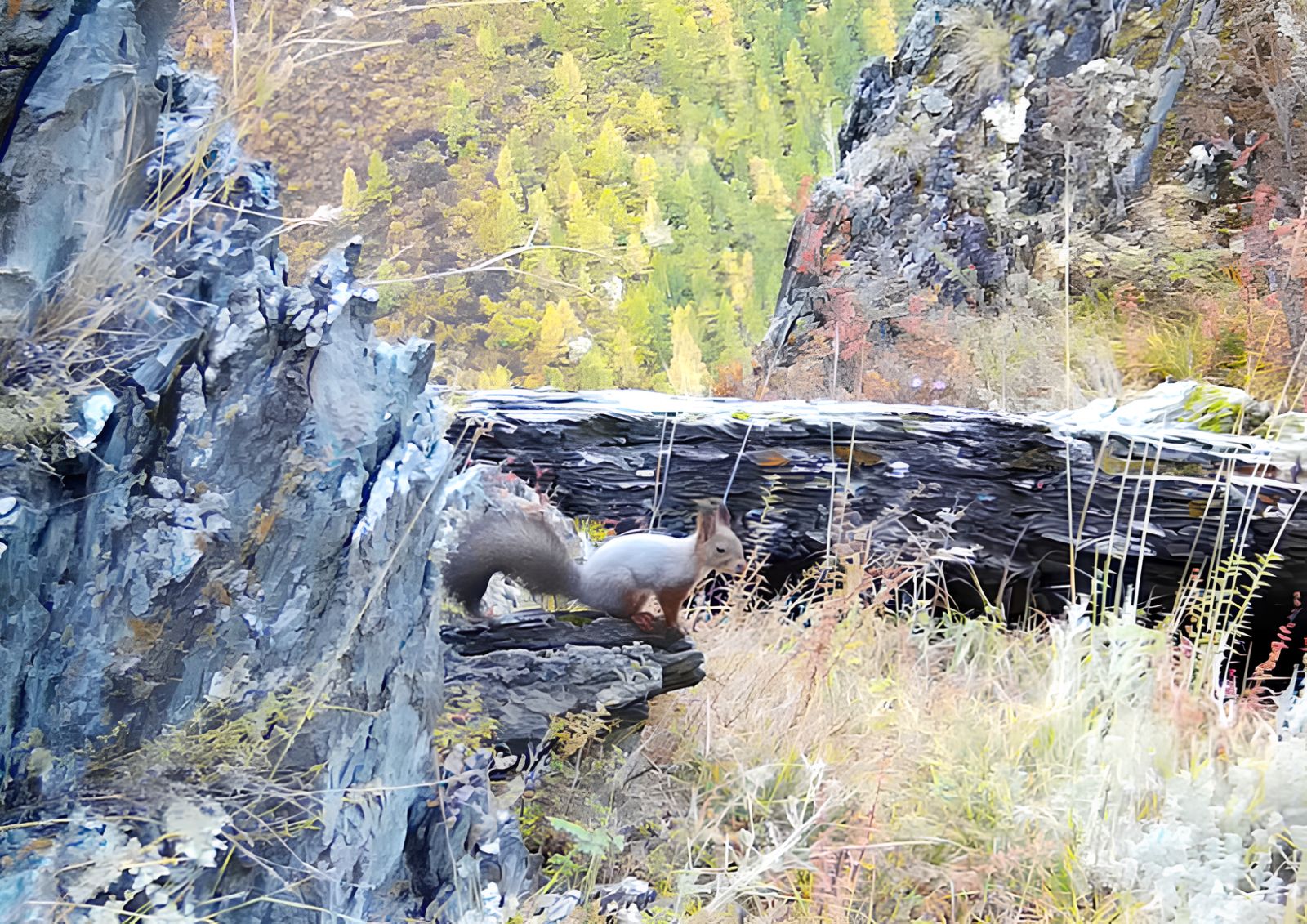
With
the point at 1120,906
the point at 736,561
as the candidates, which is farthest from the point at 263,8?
the point at 1120,906

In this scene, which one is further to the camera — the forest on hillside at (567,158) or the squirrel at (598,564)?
the squirrel at (598,564)

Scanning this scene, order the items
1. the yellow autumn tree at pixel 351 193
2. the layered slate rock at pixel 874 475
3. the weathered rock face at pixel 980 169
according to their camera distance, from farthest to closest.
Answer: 1. the weathered rock face at pixel 980 169
2. the layered slate rock at pixel 874 475
3. the yellow autumn tree at pixel 351 193

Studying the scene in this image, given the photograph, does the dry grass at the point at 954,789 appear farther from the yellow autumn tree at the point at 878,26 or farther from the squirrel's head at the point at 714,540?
the yellow autumn tree at the point at 878,26

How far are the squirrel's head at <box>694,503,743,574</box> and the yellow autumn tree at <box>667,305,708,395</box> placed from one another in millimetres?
2743

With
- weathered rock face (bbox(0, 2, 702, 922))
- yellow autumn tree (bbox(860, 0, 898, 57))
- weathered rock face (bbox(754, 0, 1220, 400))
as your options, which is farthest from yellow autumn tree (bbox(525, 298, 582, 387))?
yellow autumn tree (bbox(860, 0, 898, 57))

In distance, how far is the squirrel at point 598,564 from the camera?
92.0 inches

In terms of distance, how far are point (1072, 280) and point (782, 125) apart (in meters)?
5.28

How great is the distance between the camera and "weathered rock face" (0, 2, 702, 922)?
127 centimetres

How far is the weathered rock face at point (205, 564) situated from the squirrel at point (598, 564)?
2.08 ft

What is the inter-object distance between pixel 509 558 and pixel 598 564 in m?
0.21

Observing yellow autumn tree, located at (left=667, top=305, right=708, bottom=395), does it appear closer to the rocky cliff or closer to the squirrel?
the rocky cliff

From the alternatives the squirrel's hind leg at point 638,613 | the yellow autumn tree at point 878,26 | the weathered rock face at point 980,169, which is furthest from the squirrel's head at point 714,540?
the yellow autumn tree at point 878,26

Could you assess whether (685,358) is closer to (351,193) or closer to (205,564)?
(351,193)

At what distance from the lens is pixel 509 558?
92.7 inches
